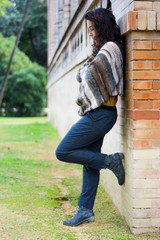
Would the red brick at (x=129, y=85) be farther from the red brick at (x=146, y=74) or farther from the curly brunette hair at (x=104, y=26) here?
the curly brunette hair at (x=104, y=26)

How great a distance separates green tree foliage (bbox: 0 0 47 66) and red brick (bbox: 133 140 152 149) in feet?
147

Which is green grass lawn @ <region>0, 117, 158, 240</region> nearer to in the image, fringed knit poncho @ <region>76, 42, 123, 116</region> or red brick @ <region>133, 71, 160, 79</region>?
fringed knit poncho @ <region>76, 42, 123, 116</region>

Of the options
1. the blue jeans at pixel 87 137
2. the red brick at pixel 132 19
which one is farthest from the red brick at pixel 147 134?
the red brick at pixel 132 19

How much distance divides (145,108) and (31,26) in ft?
159

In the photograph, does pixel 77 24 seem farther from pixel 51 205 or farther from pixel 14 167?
pixel 51 205

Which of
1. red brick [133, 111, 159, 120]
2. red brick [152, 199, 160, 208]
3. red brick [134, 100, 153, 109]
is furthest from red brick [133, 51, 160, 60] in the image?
red brick [152, 199, 160, 208]

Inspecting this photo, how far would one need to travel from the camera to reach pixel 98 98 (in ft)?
12.7

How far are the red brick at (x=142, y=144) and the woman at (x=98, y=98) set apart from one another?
384 millimetres

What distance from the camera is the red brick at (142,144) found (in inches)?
148

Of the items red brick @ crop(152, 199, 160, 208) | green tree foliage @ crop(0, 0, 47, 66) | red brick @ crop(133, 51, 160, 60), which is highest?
green tree foliage @ crop(0, 0, 47, 66)

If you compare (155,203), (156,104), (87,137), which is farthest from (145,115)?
(155,203)

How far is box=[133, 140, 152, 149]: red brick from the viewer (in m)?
3.77

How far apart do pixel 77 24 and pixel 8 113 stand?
31579 millimetres

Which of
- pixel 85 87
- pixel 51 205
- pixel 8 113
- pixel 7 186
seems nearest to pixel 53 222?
pixel 51 205
